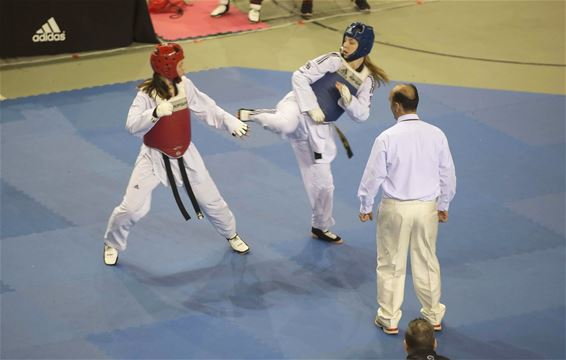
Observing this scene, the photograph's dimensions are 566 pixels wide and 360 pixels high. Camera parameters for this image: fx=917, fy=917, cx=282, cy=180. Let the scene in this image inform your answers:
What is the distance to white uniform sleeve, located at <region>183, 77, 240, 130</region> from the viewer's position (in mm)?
6583

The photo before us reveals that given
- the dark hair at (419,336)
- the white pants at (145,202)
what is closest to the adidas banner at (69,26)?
the white pants at (145,202)

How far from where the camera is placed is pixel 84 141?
891 centimetres

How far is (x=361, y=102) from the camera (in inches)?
267

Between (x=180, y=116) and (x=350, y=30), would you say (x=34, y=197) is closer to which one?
(x=180, y=116)

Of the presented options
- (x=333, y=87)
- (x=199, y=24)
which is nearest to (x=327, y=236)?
(x=333, y=87)

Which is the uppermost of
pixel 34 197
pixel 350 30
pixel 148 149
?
pixel 350 30

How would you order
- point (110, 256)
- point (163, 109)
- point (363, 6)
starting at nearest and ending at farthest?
point (163, 109) < point (110, 256) < point (363, 6)

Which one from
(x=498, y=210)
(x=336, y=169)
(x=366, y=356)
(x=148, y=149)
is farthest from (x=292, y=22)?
(x=366, y=356)

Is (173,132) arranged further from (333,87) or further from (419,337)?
(419,337)

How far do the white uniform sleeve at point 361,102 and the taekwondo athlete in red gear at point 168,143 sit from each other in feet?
2.61

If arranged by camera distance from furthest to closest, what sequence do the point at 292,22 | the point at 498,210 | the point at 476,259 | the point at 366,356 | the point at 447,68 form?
the point at 292,22
the point at 447,68
the point at 498,210
the point at 476,259
the point at 366,356

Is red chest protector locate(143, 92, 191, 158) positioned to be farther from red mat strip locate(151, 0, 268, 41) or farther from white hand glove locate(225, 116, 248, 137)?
red mat strip locate(151, 0, 268, 41)

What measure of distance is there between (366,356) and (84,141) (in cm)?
401

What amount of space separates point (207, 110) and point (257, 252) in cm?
129
